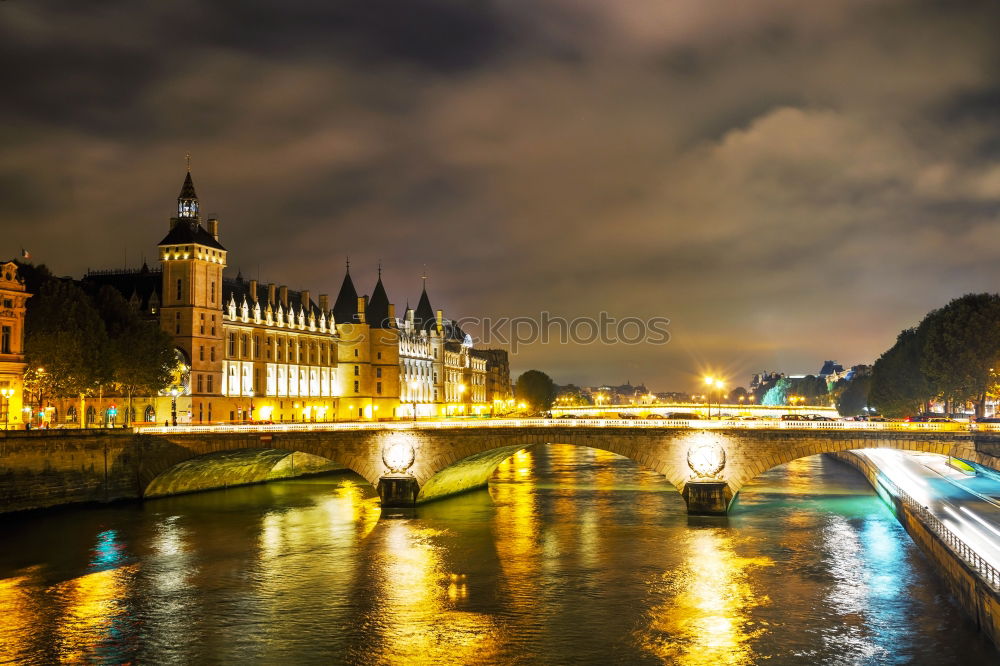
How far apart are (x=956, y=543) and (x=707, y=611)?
1255cm

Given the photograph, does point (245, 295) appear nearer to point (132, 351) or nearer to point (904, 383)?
point (132, 351)

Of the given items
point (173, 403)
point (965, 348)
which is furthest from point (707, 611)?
point (173, 403)

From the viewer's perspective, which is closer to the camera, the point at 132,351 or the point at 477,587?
the point at 477,587

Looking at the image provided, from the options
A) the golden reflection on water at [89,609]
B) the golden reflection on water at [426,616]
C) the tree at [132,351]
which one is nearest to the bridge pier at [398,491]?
the golden reflection on water at [426,616]

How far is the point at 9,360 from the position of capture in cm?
7981

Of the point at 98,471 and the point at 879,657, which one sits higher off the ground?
the point at 98,471

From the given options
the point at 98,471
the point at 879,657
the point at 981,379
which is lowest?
the point at 879,657

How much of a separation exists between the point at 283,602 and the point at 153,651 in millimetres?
8009

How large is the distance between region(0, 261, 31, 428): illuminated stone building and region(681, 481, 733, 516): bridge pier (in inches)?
2200

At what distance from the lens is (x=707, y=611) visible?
43938 mm

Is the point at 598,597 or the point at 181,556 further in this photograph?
the point at 181,556

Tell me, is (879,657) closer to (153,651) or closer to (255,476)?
(153,651)

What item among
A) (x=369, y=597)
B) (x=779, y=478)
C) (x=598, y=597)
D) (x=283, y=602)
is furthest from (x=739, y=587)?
(x=779, y=478)

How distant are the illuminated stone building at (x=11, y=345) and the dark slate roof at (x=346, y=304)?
77.2 metres
